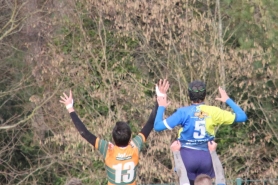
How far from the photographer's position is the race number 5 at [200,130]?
7.70 meters

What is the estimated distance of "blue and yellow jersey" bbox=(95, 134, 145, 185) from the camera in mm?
6934

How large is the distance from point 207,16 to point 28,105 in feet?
18.6

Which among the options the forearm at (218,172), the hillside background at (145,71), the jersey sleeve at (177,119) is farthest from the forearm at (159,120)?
the hillside background at (145,71)

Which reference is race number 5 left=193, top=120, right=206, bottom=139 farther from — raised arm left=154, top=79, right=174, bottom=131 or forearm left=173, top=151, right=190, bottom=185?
raised arm left=154, top=79, right=174, bottom=131

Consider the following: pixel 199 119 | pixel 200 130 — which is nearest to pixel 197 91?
pixel 199 119

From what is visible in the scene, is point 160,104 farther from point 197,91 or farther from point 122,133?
point 122,133

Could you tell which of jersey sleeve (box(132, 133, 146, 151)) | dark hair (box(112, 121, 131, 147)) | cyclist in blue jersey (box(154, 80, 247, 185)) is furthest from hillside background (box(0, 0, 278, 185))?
dark hair (box(112, 121, 131, 147))

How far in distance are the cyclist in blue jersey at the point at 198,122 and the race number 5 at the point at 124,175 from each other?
0.74 m

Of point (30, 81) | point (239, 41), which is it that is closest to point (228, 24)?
point (239, 41)

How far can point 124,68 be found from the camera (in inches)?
650

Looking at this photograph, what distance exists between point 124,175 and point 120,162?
0.41 ft

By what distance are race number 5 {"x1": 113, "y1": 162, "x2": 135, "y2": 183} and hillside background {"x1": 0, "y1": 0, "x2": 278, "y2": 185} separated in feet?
26.4

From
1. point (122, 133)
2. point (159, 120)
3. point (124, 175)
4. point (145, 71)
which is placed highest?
point (145, 71)

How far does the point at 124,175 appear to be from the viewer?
6.96 m
